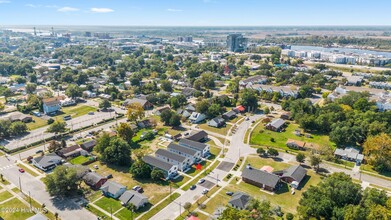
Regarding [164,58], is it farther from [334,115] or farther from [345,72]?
[334,115]

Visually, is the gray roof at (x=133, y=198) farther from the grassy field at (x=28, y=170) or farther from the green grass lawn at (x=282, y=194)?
the grassy field at (x=28, y=170)

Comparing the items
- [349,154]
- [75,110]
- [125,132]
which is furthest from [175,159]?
[75,110]

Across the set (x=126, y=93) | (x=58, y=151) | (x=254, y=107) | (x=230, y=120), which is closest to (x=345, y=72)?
(x=254, y=107)

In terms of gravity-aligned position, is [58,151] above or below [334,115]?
below

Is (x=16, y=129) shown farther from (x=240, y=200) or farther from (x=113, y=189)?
(x=240, y=200)

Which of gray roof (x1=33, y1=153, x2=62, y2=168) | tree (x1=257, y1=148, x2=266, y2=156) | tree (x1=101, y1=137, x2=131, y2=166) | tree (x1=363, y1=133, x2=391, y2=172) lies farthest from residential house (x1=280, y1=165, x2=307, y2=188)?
gray roof (x1=33, y1=153, x2=62, y2=168)

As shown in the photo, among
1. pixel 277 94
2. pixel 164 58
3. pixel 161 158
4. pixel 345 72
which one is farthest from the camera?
pixel 164 58

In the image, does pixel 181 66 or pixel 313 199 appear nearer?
pixel 313 199

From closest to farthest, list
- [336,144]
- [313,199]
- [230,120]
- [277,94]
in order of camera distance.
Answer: [313,199] → [336,144] → [230,120] → [277,94]

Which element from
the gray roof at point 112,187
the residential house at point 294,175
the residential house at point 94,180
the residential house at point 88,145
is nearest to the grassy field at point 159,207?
the gray roof at point 112,187
